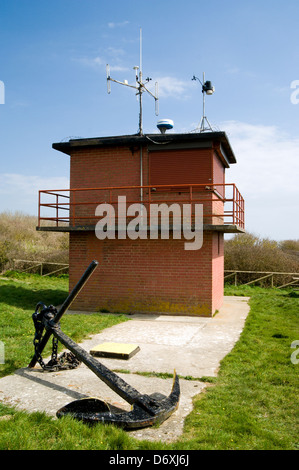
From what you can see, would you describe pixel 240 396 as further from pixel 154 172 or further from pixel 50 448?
pixel 154 172

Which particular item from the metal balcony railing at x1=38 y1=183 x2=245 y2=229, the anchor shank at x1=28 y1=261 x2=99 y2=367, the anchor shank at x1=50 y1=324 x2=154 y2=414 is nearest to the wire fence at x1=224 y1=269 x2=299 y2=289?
the metal balcony railing at x1=38 y1=183 x2=245 y2=229

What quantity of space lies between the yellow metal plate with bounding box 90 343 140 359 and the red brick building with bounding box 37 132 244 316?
183 inches

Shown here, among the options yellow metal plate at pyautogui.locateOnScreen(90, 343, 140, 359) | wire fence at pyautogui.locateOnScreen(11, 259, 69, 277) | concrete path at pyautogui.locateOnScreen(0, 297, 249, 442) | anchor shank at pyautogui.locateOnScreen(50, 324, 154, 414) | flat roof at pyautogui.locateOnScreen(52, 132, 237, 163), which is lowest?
concrete path at pyautogui.locateOnScreen(0, 297, 249, 442)

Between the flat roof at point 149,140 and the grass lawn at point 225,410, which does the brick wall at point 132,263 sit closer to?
the flat roof at point 149,140

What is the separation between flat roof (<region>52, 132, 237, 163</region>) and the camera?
1184cm

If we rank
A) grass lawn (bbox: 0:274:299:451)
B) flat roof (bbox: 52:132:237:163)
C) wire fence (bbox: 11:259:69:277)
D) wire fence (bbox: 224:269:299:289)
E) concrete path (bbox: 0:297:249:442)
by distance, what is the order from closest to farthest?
grass lawn (bbox: 0:274:299:451), concrete path (bbox: 0:297:249:442), flat roof (bbox: 52:132:237:163), wire fence (bbox: 224:269:299:289), wire fence (bbox: 11:259:69:277)

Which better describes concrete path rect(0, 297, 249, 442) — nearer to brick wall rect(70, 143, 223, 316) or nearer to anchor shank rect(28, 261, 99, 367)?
anchor shank rect(28, 261, 99, 367)

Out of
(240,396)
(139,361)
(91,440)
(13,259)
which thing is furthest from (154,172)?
(13,259)

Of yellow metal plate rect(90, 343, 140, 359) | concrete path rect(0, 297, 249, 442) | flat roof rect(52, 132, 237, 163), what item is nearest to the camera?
concrete path rect(0, 297, 249, 442)

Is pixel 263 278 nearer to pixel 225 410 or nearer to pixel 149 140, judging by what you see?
pixel 149 140

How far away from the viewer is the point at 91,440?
4.02 metres

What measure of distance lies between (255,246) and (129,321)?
12518 mm

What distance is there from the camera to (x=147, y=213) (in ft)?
40.8
